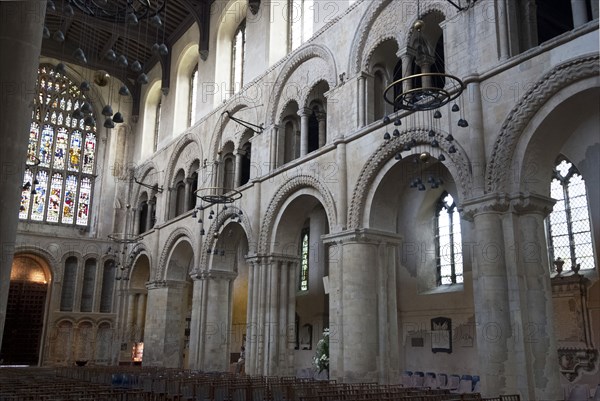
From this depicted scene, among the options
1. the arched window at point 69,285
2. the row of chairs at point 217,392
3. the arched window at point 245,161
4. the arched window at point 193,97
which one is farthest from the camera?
the arched window at point 69,285

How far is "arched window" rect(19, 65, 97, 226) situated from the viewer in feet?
99.2

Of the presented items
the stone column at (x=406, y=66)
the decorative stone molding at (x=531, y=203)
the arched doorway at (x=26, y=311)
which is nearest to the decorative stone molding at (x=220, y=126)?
the stone column at (x=406, y=66)

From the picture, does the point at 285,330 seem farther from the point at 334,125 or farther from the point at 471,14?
the point at 471,14

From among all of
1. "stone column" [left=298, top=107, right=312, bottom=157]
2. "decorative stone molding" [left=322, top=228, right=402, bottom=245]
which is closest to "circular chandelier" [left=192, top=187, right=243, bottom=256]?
"stone column" [left=298, top=107, right=312, bottom=157]

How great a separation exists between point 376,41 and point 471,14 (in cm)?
337

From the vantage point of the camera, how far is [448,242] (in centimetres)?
1864

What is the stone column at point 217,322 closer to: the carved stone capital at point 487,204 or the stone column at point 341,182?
the stone column at point 341,182

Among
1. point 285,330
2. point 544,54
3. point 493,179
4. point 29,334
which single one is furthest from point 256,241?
point 29,334

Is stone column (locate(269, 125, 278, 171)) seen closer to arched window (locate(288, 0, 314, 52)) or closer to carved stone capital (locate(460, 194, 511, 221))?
arched window (locate(288, 0, 314, 52))

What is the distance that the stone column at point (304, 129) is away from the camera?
1761cm

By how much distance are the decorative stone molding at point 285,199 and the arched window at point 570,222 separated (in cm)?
636

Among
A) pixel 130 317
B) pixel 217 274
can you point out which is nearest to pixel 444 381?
pixel 217 274

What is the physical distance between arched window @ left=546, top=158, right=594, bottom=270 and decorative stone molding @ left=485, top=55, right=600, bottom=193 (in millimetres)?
5591

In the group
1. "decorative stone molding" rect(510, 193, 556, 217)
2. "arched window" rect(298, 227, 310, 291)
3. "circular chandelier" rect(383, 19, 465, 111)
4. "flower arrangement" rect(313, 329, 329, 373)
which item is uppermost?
"circular chandelier" rect(383, 19, 465, 111)
